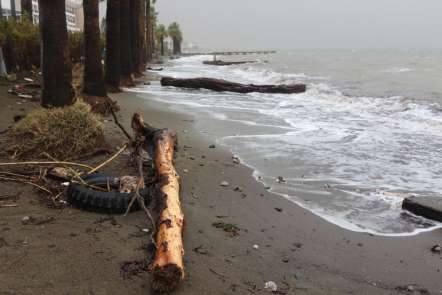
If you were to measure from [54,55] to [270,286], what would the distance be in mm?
5865

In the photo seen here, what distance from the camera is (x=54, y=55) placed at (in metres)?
7.78

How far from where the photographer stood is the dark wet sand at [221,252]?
343cm

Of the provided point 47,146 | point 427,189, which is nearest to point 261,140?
point 427,189

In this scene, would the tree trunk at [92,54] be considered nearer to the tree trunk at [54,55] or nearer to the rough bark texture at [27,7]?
the tree trunk at [54,55]

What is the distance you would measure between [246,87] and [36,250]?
1602 centimetres

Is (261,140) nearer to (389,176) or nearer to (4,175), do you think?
(389,176)

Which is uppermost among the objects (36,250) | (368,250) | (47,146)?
(47,146)

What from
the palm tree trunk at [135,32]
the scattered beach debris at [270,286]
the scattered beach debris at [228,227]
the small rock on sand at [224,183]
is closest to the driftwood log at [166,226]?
the scattered beach debris at [228,227]

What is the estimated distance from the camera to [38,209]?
4.48m

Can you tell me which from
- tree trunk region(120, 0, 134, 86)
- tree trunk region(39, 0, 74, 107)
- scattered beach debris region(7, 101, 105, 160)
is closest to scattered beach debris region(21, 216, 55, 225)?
scattered beach debris region(7, 101, 105, 160)

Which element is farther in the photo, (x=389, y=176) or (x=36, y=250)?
(x=389, y=176)

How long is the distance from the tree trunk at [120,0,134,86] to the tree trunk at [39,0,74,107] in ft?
29.4

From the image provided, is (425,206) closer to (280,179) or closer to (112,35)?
(280,179)

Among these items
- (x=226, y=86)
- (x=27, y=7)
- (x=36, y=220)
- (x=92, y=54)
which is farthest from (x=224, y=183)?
(x=27, y=7)
